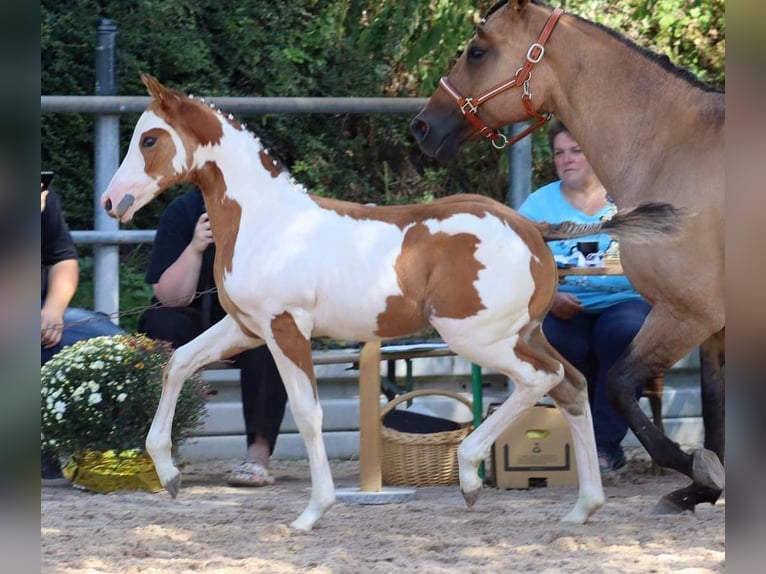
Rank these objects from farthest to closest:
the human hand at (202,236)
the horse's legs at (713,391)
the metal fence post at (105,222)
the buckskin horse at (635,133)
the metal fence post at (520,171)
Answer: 1. the metal fence post at (520,171)
2. the metal fence post at (105,222)
3. the human hand at (202,236)
4. the horse's legs at (713,391)
5. the buckskin horse at (635,133)

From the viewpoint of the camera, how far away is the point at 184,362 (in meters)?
4.11

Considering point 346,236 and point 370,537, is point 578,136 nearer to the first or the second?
point 346,236

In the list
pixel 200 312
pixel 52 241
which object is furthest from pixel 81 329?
pixel 200 312

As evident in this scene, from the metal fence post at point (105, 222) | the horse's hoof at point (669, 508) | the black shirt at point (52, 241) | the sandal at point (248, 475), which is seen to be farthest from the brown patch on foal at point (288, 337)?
the metal fence post at point (105, 222)

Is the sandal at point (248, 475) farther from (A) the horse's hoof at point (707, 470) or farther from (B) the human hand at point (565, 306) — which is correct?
(A) the horse's hoof at point (707, 470)

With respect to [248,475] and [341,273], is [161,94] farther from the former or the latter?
[248,475]

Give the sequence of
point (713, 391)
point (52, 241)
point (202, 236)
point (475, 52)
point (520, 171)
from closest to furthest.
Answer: point (475, 52) < point (713, 391) < point (202, 236) < point (52, 241) < point (520, 171)

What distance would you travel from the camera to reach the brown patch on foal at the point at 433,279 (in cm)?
391

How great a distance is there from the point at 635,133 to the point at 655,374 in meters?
0.88

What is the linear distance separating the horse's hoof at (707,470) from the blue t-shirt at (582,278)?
118 centimetres

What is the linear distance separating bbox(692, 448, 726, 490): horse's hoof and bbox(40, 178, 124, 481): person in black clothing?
2.62 meters

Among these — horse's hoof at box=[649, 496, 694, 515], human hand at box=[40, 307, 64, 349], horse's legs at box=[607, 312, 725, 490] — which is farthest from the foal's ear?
human hand at box=[40, 307, 64, 349]

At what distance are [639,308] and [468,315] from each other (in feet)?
4.71

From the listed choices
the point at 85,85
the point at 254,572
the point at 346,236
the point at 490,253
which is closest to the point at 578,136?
the point at 490,253
